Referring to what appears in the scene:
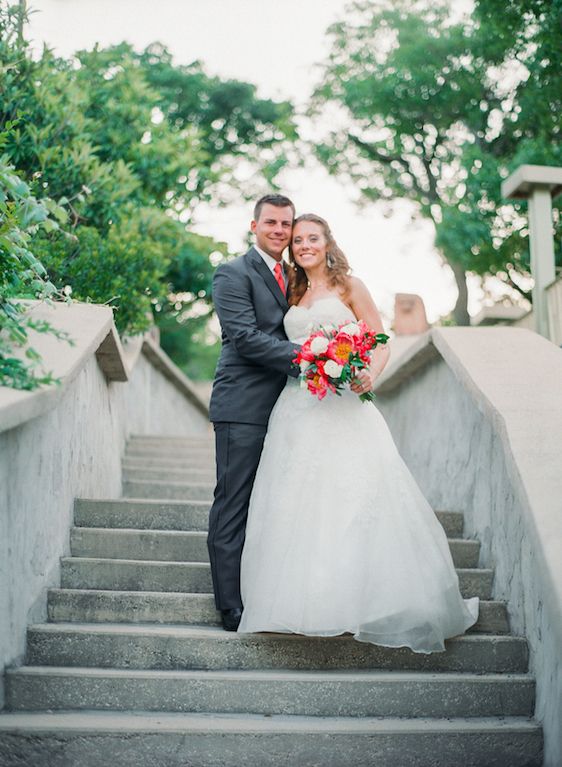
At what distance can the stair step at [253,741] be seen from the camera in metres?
2.92

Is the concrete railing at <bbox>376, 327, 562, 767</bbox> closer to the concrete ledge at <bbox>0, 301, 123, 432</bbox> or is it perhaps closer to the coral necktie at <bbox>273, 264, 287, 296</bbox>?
the coral necktie at <bbox>273, 264, 287, 296</bbox>

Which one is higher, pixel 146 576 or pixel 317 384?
pixel 317 384

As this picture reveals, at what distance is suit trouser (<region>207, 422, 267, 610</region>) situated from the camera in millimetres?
3641

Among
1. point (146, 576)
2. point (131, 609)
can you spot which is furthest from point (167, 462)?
point (131, 609)

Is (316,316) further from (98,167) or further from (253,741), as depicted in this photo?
(98,167)

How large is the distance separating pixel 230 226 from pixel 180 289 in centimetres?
388

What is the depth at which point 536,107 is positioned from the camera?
11.9 m

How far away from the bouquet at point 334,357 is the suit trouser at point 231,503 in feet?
1.45

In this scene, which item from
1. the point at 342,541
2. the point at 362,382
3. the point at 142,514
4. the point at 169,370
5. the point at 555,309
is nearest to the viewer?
the point at 342,541

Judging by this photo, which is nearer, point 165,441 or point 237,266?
point 237,266

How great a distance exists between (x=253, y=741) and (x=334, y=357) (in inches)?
60.3

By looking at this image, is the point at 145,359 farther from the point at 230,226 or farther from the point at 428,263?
the point at 428,263

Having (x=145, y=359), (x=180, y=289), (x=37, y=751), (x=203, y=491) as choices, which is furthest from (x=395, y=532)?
(x=180, y=289)

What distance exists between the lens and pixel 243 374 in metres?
3.92
